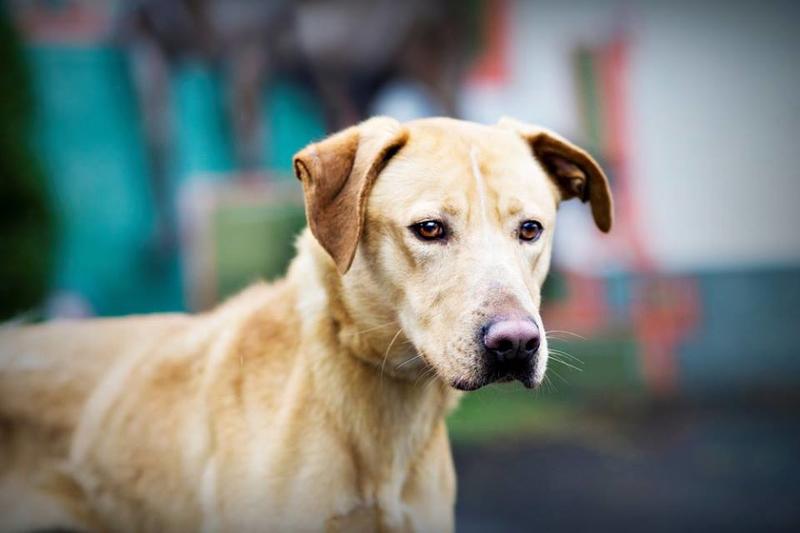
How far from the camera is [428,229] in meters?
2.23

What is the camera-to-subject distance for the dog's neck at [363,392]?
2.34m

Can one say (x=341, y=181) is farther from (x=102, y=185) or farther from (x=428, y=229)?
(x=102, y=185)

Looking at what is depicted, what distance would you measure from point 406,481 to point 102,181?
5.38 m

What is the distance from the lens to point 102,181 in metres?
7.00

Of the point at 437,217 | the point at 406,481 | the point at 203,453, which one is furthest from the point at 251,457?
the point at 437,217

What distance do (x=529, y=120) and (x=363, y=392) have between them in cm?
565

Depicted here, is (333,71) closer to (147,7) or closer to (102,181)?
(147,7)

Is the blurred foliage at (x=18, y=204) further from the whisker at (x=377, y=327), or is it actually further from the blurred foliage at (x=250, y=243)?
the whisker at (x=377, y=327)

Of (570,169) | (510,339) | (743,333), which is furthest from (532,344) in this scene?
(743,333)

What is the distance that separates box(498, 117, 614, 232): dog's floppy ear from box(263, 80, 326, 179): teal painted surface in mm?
4771

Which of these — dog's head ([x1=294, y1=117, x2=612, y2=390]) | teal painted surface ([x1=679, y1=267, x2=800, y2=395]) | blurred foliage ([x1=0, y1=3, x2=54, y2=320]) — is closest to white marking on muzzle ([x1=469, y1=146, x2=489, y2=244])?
dog's head ([x1=294, y1=117, x2=612, y2=390])

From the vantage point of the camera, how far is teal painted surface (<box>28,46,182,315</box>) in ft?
22.4

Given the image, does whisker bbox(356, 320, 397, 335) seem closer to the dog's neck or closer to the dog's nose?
the dog's neck

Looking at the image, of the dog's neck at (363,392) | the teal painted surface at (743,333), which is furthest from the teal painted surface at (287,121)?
the dog's neck at (363,392)
